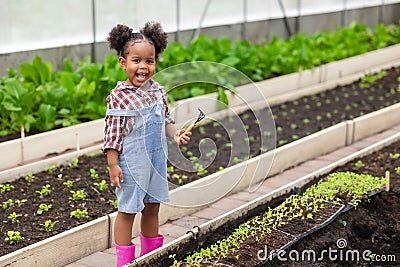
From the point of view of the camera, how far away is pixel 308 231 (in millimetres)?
4227

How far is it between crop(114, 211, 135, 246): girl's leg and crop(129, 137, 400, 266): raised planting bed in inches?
5.3

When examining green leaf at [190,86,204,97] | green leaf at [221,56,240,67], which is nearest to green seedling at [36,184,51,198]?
green leaf at [190,86,204,97]

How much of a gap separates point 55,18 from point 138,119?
397 cm

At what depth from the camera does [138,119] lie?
3641 millimetres

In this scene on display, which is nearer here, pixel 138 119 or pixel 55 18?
pixel 138 119

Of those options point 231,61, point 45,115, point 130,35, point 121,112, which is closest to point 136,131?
point 121,112

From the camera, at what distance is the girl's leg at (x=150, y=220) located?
12.7 feet

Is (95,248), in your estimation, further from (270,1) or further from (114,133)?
(270,1)

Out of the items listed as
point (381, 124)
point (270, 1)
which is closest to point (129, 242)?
point (381, 124)

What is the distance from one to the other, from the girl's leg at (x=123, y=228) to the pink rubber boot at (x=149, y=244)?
Answer: 6.3 inches

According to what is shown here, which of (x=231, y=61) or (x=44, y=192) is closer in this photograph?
(x=44, y=192)

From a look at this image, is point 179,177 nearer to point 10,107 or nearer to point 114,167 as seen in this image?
point 10,107

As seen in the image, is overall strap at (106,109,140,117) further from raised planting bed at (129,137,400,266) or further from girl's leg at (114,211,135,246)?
raised planting bed at (129,137,400,266)

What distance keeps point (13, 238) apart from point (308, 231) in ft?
5.27
